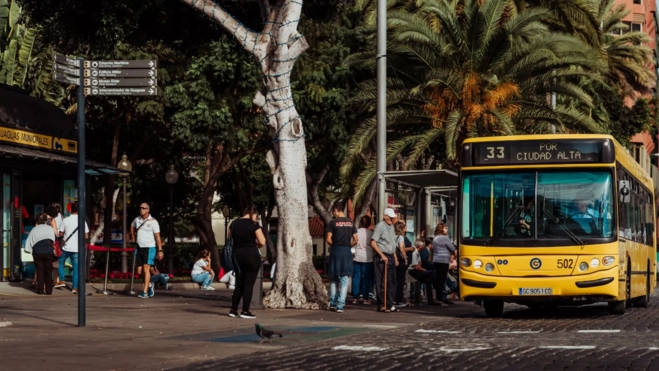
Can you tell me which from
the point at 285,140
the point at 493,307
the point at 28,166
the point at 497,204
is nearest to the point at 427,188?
the point at 493,307

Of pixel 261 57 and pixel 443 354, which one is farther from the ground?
pixel 261 57

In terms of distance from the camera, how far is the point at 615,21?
181 ft

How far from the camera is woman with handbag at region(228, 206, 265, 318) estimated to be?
61.9 feet

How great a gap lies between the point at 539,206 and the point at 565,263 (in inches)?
36.5

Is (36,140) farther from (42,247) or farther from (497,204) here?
(497,204)

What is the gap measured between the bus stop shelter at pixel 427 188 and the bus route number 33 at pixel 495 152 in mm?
2218

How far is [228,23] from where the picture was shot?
21.4 meters

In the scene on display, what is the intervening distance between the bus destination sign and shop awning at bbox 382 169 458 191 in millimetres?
2269

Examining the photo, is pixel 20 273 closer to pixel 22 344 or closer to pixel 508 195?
pixel 508 195

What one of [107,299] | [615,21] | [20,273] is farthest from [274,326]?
[615,21]

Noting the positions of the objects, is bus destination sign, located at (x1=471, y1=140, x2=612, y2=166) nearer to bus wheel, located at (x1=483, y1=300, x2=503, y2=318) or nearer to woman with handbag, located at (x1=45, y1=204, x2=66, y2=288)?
bus wheel, located at (x1=483, y1=300, x2=503, y2=318)

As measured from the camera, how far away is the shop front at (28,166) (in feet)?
89.2

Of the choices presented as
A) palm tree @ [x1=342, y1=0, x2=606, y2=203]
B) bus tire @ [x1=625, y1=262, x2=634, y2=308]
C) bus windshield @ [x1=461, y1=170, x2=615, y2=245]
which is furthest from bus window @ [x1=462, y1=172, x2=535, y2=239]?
palm tree @ [x1=342, y1=0, x2=606, y2=203]

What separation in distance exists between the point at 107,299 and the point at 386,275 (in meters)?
5.74
